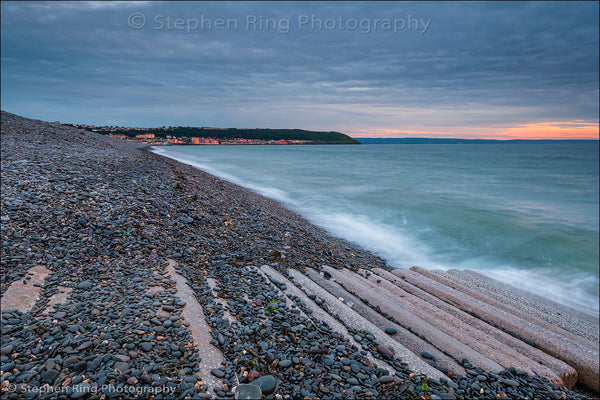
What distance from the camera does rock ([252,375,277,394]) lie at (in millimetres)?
3047

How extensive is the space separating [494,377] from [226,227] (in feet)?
20.1

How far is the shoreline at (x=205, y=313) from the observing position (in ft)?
10.6

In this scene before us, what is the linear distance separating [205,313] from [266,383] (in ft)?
4.96

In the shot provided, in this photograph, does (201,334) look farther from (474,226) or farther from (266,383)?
(474,226)

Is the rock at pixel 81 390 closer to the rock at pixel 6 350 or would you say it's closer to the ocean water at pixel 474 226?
the rock at pixel 6 350

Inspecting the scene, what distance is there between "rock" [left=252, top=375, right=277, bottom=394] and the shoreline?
0.03 feet

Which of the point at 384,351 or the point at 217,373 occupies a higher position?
the point at 217,373

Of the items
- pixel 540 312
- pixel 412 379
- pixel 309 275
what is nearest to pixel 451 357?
pixel 412 379

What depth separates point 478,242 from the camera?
13.2 meters

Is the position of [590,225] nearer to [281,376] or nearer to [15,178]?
[281,376]

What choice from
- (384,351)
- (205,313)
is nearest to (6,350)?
(205,313)

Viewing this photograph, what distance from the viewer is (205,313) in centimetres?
425

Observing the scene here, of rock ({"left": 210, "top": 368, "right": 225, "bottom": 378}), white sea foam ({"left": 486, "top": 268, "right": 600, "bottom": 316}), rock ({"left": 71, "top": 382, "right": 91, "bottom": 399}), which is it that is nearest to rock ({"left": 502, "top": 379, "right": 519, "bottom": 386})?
rock ({"left": 210, "top": 368, "right": 225, "bottom": 378})

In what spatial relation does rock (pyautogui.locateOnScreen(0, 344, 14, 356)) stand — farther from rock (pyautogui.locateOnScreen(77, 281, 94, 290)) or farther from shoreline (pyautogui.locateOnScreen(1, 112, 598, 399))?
rock (pyautogui.locateOnScreen(77, 281, 94, 290))
